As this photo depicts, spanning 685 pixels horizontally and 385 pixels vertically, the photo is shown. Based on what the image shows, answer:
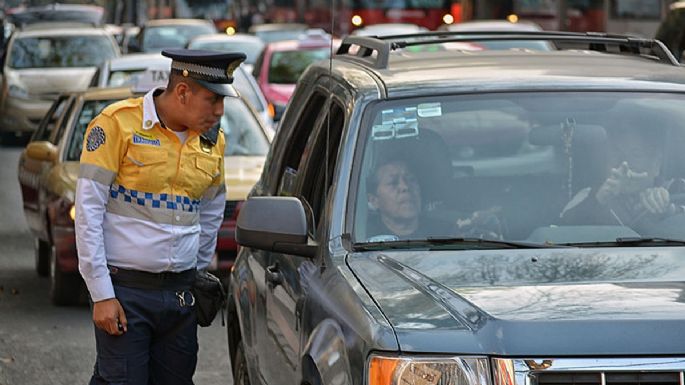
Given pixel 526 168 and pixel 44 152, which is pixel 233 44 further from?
pixel 526 168

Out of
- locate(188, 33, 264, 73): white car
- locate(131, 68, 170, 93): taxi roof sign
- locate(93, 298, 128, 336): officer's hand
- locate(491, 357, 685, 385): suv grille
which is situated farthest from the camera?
locate(188, 33, 264, 73): white car

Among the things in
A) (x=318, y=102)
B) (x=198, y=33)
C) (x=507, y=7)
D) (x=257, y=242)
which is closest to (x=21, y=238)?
(x=318, y=102)

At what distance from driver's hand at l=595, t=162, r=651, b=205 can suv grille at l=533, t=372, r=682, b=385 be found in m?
1.37

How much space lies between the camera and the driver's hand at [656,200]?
560cm

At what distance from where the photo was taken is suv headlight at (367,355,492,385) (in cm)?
428

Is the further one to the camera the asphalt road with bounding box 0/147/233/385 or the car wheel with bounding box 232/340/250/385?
the asphalt road with bounding box 0/147/233/385

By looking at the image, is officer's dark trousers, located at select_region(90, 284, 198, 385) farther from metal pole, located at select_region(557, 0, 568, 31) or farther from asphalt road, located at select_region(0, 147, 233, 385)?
metal pole, located at select_region(557, 0, 568, 31)

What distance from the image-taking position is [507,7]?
4722 cm

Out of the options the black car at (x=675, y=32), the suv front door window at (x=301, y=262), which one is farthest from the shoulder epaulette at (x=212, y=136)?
the black car at (x=675, y=32)

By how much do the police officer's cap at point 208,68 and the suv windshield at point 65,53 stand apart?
21.6 metres

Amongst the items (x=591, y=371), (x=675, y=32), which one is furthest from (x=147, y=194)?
(x=675, y=32)

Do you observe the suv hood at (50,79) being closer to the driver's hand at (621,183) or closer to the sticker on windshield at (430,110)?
the sticker on windshield at (430,110)

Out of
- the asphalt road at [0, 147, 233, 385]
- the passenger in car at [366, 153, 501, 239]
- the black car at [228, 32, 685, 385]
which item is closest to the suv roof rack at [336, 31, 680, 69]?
the black car at [228, 32, 685, 385]

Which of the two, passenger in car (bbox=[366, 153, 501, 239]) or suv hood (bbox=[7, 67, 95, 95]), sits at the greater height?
passenger in car (bbox=[366, 153, 501, 239])
